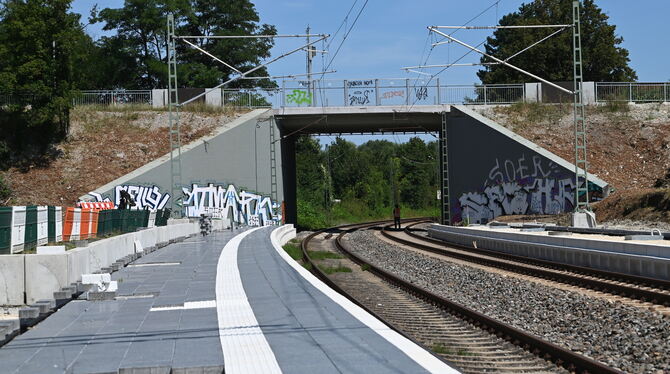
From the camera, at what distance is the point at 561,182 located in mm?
Answer: 45906

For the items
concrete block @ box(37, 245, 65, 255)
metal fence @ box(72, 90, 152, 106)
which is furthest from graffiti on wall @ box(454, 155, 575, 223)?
concrete block @ box(37, 245, 65, 255)

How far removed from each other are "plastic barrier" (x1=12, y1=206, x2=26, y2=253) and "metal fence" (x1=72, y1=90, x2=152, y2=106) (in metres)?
43.6

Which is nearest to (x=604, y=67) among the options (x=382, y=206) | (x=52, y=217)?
(x=382, y=206)

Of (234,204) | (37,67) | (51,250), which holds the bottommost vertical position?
(51,250)

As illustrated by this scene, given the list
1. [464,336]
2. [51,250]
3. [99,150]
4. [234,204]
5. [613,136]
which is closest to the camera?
[464,336]

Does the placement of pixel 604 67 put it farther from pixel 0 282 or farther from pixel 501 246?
pixel 0 282

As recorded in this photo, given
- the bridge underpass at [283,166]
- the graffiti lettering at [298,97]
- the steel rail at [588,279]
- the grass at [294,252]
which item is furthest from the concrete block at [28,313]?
the graffiti lettering at [298,97]

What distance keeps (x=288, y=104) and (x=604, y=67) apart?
39529 mm

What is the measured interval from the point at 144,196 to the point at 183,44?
1258 inches

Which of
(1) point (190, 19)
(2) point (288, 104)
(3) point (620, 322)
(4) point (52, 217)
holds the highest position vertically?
(1) point (190, 19)

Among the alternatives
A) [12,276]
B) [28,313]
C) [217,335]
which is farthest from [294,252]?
[217,335]

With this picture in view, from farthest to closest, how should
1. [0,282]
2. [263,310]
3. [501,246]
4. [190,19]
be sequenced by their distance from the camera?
[190,19]
[501,246]
[0,282]
[263,310]

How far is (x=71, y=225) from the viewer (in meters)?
18.3

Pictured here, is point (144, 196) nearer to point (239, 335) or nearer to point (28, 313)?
point (28, 313)
